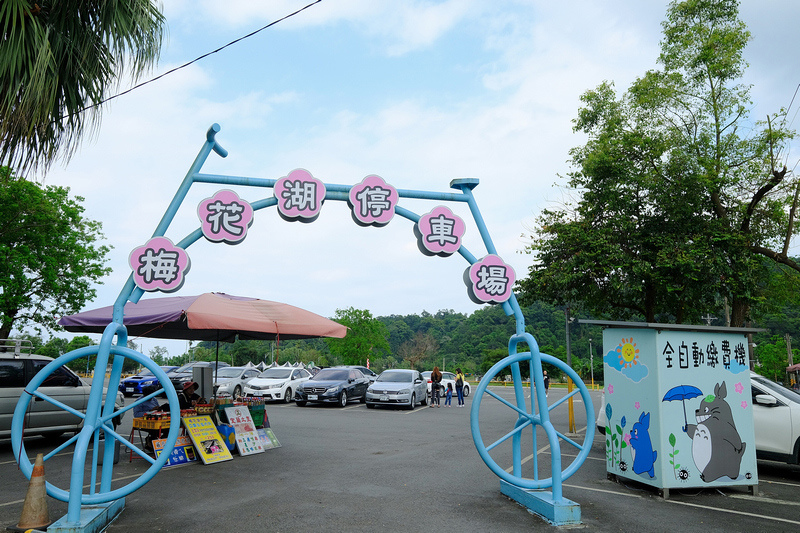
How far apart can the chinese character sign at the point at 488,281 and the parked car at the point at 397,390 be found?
43.4 feet

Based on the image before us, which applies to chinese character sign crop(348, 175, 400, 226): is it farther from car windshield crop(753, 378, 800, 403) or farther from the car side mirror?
car windshield crop(753, 378, 800, 403)

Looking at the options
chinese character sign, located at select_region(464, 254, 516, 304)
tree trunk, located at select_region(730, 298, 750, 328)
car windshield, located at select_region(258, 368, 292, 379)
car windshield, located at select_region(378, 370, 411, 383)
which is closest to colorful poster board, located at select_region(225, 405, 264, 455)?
chinese character sign, located at select_region(464, 254, 516, 304)

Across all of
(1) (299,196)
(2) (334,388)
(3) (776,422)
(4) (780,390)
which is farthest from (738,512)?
(2) (334,388)

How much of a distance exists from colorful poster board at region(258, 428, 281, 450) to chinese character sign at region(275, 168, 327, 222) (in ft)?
18.1

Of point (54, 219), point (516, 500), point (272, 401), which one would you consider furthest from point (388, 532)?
point (54, 219)

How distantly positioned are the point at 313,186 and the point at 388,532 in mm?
3834

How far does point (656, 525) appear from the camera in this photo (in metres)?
5.66

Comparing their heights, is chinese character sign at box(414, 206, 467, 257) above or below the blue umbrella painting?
above

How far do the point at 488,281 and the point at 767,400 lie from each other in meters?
5.60

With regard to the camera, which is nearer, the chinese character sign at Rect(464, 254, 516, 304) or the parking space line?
the parking space line

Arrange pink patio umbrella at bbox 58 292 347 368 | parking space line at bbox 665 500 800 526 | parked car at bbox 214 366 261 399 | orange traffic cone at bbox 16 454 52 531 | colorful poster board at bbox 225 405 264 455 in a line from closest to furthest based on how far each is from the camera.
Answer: orange traffic cone at bbox 16 454 52 531 → parking space line at bbox 665 500 800 526 → pink patio umbrella at bbox 58 292 347 368 → colorful poster board at bbox 225 405 264 455 → parked car at bbox 214 366 261 399

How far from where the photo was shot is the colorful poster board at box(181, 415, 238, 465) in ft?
28.6

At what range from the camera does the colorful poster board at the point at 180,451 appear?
8367 mm

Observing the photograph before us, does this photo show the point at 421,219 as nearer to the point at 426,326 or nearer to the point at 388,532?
the point at 388,532
